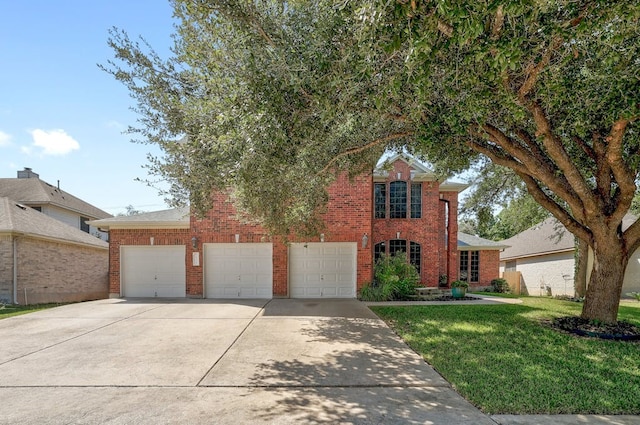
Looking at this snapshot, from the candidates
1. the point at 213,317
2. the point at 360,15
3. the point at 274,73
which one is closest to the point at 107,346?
the point at 213,317

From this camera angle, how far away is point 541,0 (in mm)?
3521

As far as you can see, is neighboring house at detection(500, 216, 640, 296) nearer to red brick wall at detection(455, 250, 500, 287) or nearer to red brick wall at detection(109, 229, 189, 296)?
red brick wall at detection(455, 250, 500, 287)

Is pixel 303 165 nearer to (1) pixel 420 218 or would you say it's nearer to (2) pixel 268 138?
(2) pixel 268 138

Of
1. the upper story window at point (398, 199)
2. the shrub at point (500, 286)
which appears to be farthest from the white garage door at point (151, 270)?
the shrub at point (500, 286)

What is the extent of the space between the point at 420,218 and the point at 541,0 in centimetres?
1221

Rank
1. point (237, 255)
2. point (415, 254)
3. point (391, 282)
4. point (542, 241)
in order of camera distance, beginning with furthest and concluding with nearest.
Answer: point (542, 241), point (415, 254), point (237, 255), point (391, 282)

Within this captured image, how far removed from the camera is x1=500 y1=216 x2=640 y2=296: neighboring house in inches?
668

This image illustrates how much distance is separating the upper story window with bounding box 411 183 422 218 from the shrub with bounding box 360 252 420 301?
255 cm

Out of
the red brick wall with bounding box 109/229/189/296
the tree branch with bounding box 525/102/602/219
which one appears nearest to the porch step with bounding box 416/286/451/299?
the tree branch with bounding box 525/102/602/219

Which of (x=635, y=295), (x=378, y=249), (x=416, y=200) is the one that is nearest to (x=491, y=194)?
(x=416, y=200)

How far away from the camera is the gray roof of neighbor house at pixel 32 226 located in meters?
12.7

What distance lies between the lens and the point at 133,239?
1334 cm

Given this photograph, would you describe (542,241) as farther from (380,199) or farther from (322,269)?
(322,269)

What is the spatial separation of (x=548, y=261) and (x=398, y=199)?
1077 centimetres
